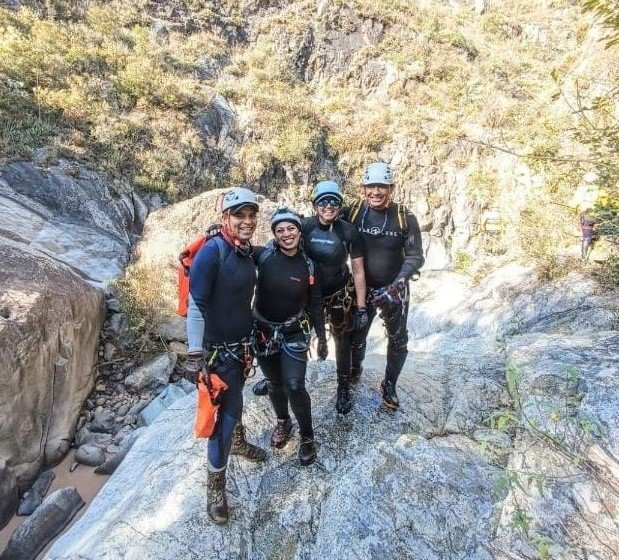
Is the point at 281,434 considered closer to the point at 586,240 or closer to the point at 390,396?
the point at 390,396

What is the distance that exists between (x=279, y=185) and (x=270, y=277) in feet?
51.6

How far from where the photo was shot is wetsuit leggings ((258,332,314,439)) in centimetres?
391

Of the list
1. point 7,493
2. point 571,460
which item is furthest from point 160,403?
point 571,460

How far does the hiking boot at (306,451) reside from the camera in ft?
14.1

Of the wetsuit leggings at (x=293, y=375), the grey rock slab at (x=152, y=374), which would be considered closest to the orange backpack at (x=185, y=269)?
the wetsuit leggings at (x=293, y=375)

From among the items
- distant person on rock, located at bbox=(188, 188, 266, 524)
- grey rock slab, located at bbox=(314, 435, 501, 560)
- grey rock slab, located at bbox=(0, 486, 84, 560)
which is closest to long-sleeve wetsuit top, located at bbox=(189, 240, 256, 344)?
distant person on rock, located at bbox=(188, 188, 266, 524)

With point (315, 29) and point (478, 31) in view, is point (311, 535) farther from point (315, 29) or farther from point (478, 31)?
point (478, 31)

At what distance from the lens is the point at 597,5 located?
2.72 m

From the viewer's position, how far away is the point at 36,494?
664cm

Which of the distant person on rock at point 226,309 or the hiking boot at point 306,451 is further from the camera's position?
Answer: the hiking boot at point 306,451

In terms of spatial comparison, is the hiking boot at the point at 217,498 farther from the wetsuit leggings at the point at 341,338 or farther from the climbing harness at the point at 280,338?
the wetsuit leggings at the point at 341,338

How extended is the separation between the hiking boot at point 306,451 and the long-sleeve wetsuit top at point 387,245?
5.91 ft

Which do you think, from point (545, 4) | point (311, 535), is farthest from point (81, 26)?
point (545, 4)

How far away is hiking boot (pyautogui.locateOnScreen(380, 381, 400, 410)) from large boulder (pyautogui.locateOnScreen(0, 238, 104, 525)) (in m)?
5.66
